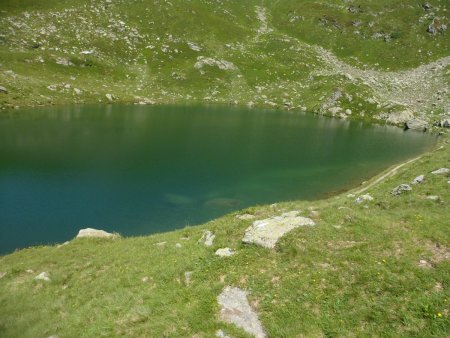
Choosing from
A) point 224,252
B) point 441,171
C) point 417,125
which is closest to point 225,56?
point 417,125

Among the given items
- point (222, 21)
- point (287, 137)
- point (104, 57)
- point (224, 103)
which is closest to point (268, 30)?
point (222, 21)

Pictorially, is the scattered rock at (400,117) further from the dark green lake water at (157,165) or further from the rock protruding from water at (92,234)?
the rock protruding from water at (92,234)

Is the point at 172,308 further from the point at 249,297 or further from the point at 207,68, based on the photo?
the point at 207,68

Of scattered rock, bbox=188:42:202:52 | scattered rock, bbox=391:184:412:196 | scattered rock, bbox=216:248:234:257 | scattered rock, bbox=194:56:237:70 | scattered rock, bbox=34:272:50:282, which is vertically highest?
scattered rock, bbox=188:42:202:52

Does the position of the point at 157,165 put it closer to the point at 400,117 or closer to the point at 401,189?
the point at 401,189

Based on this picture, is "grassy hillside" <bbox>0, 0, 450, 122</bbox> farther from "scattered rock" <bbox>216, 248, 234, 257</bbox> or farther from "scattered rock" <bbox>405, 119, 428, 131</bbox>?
"scattered rock" <bbox>216, 248, 234, 257</bbox>

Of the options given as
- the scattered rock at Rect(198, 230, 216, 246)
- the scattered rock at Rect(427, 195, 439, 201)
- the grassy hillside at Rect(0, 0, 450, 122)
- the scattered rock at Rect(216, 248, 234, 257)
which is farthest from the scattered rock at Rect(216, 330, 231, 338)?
the grassy hillside at Rect(0, 0, 450, 122)
